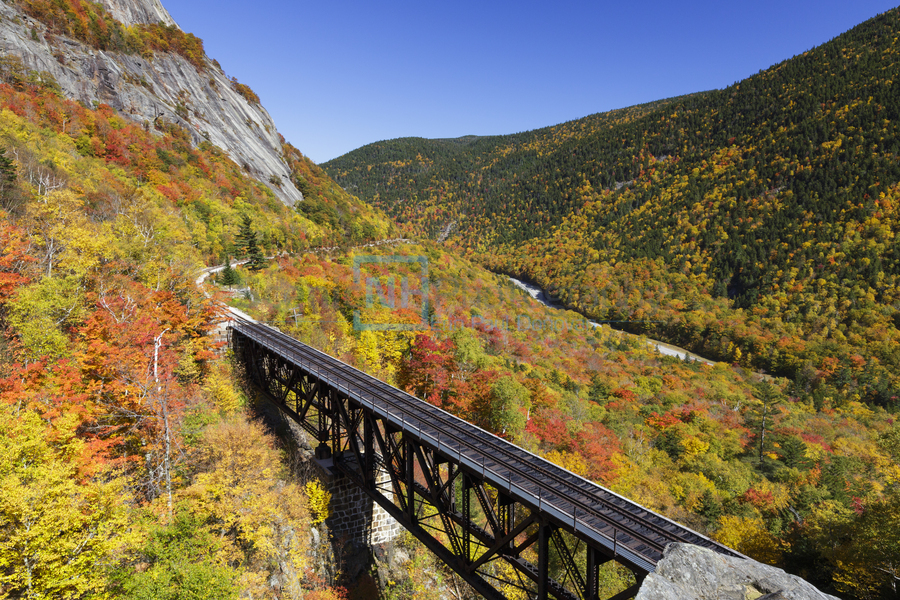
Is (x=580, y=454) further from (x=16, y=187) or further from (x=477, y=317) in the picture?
(x=16, y=187)

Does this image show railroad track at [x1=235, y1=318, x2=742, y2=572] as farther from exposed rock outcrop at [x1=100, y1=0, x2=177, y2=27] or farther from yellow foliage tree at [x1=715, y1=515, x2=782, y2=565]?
exposed rock outcrop at [x1=100, y1=0, x2=177, y2=27]

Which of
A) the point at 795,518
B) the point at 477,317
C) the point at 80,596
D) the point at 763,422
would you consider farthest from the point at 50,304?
the point at 763,422

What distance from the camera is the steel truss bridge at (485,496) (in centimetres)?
1256

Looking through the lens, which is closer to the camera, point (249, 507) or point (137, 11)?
point (249, 507)

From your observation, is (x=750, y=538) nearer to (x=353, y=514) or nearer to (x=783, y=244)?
(x=353, y=514)

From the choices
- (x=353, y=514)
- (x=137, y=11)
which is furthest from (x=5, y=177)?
(x=137, y=11)

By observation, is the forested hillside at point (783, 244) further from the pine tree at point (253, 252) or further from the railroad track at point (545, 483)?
the pine tree at point (253, 252)

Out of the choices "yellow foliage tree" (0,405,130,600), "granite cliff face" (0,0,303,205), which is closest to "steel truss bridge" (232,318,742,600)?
"yellow foliage tree" (0,405,130,600)

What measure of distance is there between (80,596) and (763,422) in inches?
2971

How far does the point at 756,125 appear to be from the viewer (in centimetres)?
18725

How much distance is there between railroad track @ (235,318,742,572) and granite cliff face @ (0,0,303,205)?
7714 centimetres
